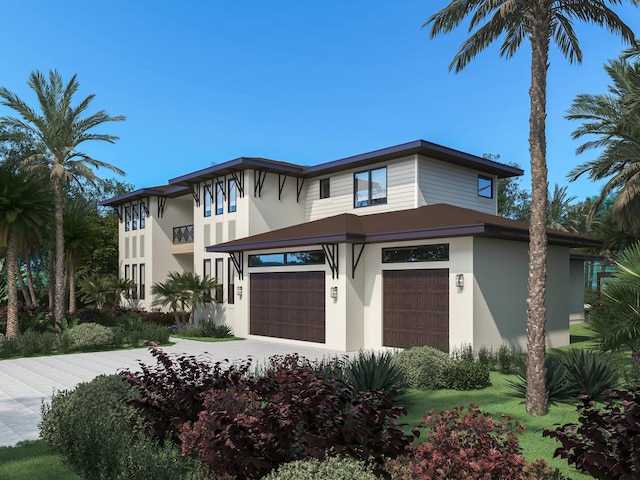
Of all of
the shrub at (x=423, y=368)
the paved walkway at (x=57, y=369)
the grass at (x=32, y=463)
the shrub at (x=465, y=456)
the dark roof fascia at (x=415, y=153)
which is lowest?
the paved walkway at (x=57, y=369)

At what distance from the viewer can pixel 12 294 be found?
64.2 ft

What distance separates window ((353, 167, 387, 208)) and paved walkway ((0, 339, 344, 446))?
6.91m

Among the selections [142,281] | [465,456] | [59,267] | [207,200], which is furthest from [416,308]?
[142,281]

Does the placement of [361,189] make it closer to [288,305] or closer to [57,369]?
[288,305]

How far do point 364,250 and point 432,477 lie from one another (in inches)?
566

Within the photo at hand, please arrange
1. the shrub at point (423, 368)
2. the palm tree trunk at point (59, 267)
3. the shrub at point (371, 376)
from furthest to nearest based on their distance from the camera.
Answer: the palm tree trunk at point (59, 267) < the shrub at point (423, 368) < the shrub at point (371, 376)

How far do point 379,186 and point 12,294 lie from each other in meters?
15.0

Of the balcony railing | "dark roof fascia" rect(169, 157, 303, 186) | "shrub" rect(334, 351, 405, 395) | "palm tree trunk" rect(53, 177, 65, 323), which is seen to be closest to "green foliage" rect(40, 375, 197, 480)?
"shrub" rect(334, 351, 405, 395)

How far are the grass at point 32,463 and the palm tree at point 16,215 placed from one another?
13.8 metres

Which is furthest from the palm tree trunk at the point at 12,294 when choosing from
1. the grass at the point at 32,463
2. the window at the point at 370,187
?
the window at the point at 370,187

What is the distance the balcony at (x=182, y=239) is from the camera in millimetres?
31094

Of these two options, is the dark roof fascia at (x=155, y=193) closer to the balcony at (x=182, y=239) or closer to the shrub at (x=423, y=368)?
the balcony at (x=182, y=239)

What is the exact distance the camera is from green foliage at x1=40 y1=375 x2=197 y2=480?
5.15 metres

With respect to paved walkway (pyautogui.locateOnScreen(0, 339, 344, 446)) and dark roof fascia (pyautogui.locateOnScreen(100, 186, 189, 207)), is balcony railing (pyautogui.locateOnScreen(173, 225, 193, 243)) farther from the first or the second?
paved walkway (pyautogui.locateOnScreen(0, 339, 344, 446))
